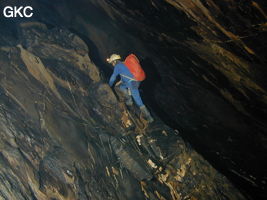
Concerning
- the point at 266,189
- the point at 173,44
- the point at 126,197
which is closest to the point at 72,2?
the point at 173,44

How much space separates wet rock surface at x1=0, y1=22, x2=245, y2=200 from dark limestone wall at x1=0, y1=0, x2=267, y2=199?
112 mm

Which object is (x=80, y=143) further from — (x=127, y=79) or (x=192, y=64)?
(x=192, y=64)

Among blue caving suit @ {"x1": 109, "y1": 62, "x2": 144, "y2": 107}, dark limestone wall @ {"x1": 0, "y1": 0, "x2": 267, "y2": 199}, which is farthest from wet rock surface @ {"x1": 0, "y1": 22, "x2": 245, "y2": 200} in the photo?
blue caving suit @ {"x1": 109, "y1": 62, "x2": 144, "y2": 107}

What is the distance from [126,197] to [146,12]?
6137mm

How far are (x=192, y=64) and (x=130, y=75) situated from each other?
2218mm

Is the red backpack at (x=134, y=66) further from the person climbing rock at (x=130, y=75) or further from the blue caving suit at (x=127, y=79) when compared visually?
the blue caving suit at (x=127, y=79)

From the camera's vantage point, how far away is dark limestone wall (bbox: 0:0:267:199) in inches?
282

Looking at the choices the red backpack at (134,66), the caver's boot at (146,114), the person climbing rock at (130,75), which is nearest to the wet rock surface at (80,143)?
the caver's boot at (146,114)

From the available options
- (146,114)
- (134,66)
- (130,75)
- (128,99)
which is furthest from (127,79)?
(146,114)

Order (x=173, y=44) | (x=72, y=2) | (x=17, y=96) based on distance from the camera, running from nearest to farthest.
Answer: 1. (x=173, y=44)
2. (x=17, y=96)
3. (x=72, y=2)

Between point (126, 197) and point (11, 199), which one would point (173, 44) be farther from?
point (11, 199)

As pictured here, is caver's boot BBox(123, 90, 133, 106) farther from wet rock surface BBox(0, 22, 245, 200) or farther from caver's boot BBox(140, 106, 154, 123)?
caver's boot BBox(140, 106, 154, 123)

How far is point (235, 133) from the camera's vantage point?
31.0 ft

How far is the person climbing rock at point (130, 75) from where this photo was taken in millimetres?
9742
